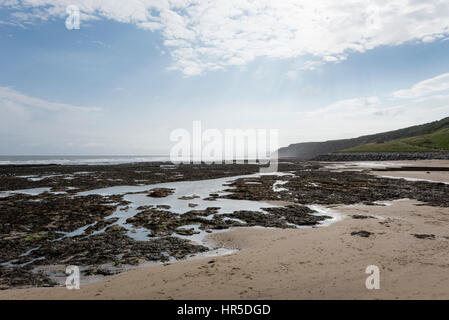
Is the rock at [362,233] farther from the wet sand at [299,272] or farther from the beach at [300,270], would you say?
the wet sand at [299,272]

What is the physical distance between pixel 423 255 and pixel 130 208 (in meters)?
18.5

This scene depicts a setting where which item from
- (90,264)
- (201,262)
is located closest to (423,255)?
(201,262)

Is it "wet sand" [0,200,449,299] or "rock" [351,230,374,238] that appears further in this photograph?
"rock" [351,230,374,238]

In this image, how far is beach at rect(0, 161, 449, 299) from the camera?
6.59 meters

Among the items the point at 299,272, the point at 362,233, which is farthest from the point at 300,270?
the point at 362,233

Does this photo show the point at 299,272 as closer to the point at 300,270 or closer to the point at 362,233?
the point at 300,270

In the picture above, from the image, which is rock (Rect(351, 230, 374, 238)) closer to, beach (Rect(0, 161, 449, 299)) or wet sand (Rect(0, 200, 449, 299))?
beach (Rect(0, 161, 449, 299))

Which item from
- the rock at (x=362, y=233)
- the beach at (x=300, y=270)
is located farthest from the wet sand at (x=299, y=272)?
the rock at (x=362, y=233)

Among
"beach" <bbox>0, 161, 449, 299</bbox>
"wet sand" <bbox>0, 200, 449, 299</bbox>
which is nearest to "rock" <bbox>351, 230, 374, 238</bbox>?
"beach" <bbox>0, 161, 449, 299</bbox>

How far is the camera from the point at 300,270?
26.1 ft

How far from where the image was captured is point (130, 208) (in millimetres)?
19297
